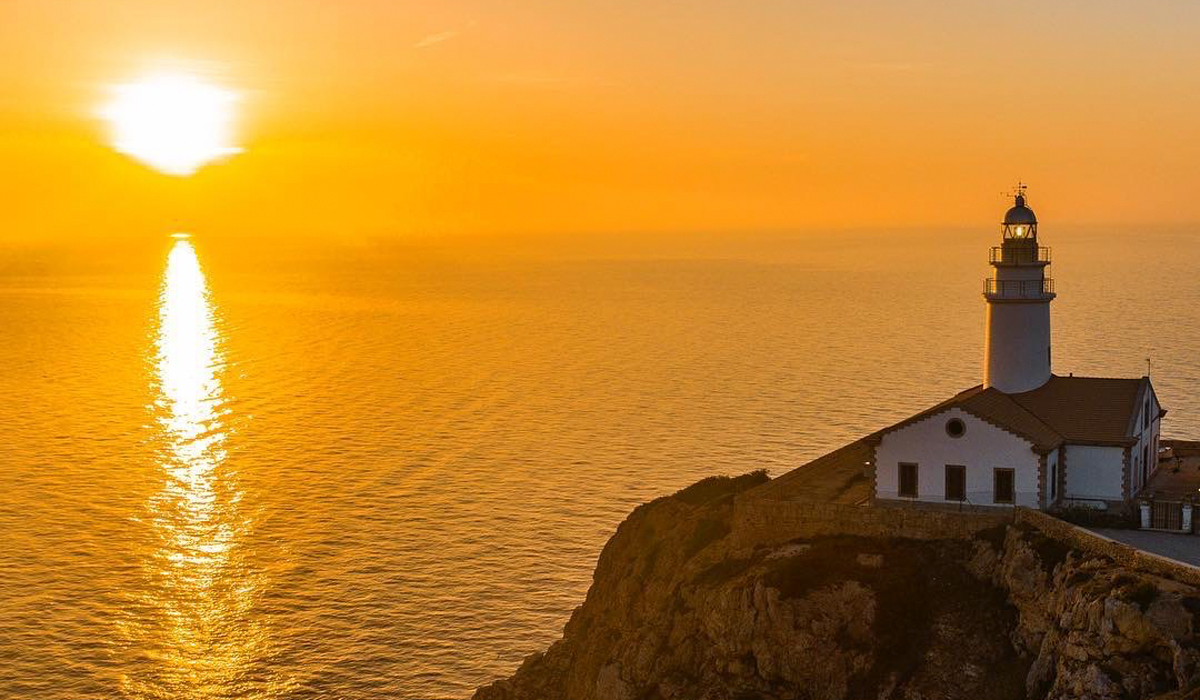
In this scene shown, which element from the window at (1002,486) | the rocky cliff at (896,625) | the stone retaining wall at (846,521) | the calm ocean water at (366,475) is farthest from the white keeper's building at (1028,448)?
the calm ocean water at (366,475)

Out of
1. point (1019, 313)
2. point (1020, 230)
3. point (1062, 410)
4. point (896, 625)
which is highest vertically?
point (1020, 230)

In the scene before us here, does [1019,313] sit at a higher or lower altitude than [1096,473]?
higher

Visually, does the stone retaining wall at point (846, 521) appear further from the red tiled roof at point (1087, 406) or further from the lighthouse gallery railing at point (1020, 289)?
the lighthouse gallery railing at point (1020, 289)

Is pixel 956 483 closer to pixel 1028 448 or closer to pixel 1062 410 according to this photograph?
pixel 1028 448

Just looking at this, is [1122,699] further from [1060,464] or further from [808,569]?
[1060,464]

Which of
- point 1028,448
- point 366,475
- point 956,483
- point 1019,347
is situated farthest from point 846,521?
point 366,475

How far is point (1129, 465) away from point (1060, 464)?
8.11 ft

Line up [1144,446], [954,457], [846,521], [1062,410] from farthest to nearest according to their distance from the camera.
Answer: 1. [1144,446]
2. [1062,410]
3. [954,457]
4. [846,521]

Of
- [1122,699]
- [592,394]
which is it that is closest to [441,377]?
[592,394]

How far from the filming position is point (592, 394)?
412 feet

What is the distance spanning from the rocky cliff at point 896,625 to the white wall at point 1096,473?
6.51 metres

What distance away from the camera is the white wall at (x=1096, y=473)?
4562 centimetres

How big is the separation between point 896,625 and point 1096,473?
11944 millimetres

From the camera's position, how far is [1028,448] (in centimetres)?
4384
